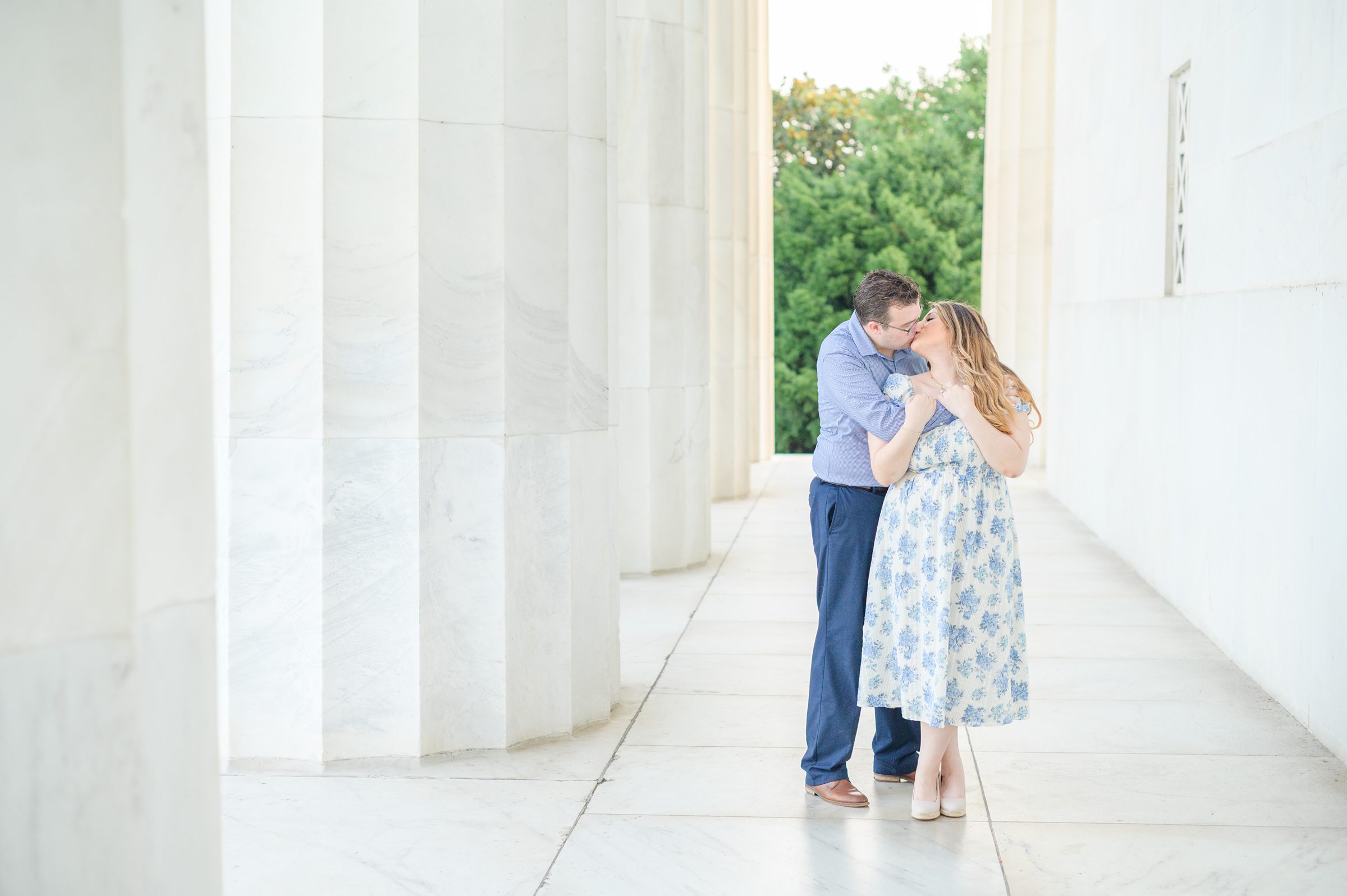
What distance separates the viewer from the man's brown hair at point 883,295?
6016 mm

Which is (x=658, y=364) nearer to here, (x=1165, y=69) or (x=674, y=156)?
(x=674, y=156)

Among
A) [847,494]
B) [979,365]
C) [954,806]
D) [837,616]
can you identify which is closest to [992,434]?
[979,365]

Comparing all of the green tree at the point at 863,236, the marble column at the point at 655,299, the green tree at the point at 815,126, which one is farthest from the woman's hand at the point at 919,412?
the green tree at the point at 815,126

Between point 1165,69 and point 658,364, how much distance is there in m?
5.08

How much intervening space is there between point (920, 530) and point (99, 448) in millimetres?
3479

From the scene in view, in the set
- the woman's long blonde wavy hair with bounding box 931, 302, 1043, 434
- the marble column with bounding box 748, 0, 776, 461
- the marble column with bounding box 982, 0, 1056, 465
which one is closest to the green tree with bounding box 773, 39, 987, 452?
the marble column with bounding box 748, 0, 776, 461

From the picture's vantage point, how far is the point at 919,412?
581 centimetres

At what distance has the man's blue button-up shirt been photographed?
5.98 metres

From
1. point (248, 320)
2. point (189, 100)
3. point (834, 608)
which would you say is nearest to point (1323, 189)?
point (834, 608)

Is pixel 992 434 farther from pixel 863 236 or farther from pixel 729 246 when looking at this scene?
pixel 863 236

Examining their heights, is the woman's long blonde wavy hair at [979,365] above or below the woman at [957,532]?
above

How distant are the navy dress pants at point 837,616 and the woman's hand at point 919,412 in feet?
1.63

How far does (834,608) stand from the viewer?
20.5ft

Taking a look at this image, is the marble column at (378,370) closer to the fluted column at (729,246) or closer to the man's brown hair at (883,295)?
the man's brown hair at (883,295)
